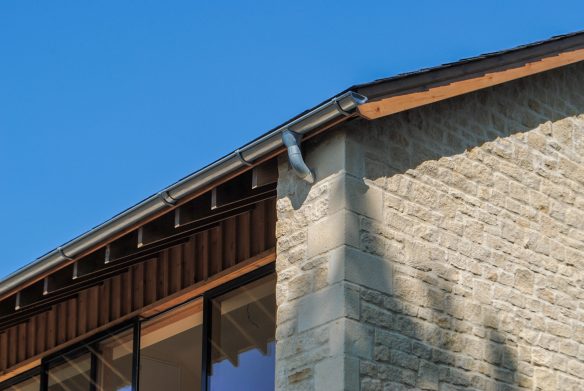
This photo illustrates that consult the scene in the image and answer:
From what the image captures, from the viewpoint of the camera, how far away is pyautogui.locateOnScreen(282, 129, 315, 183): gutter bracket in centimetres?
781

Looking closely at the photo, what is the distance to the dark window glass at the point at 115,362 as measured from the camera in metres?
10.2

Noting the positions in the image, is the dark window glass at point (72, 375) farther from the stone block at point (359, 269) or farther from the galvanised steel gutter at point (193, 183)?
the stone block at point (359, 269)

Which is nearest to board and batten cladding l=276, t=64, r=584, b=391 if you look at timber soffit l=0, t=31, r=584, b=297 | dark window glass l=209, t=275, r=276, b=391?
timber soffit l=0, t=31, r=584, b=297

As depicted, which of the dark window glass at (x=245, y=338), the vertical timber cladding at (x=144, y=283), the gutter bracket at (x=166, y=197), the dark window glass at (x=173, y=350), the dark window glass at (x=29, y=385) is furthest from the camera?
the dark window glass at (x=29, y=385)

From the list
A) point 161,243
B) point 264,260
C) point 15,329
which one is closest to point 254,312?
point 264,260

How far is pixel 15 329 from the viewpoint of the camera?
38.1 feet

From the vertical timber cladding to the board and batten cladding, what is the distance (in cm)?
83

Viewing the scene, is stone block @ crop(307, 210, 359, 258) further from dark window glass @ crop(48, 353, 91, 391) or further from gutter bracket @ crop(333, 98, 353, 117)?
dark window glass @ crop(48, 353, 91, 391)

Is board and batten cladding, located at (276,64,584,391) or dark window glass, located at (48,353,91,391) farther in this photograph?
dark window glass, located at (48,353,91,391)

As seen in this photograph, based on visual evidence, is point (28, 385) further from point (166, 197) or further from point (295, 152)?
point (295, 152)

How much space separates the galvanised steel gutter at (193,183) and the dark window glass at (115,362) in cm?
115

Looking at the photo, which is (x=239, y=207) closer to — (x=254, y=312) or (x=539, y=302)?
(x=254, y=312)

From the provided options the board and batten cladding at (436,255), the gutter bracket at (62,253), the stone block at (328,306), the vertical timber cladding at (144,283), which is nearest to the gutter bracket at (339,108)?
the board and batten cladding at (436,255)

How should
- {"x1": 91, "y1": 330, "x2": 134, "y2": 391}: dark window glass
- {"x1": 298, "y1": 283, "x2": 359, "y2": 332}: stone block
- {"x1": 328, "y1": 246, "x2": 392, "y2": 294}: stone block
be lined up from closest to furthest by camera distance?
1. {"x1": 298, "y1": 283, "x2": 359, "y2": 332}: stone block
2. {"x1": 328, "y1": 246, "x2": 392, "y2": 294}: stone block
3. {"x1": 91, "y1": 330, "x2": 134, "y2": 391}: dark window glass
